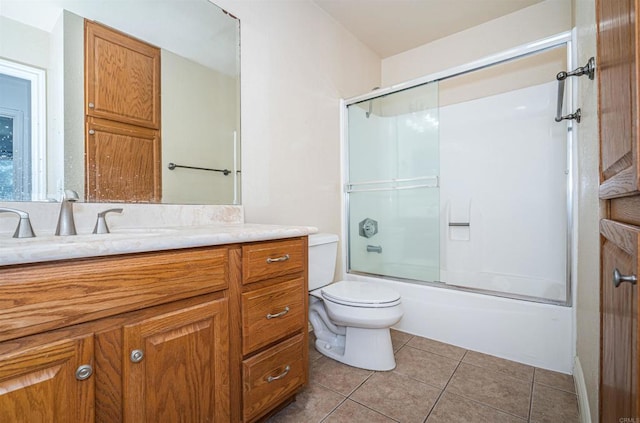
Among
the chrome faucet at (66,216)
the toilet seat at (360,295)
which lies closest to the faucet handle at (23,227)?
the chrome faucet at (66,216)

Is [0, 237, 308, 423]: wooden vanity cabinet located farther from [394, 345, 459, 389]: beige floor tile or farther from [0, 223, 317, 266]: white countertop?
[394, 345, 459, 389]: beige floor tile

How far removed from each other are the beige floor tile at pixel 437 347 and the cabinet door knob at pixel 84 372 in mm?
1689

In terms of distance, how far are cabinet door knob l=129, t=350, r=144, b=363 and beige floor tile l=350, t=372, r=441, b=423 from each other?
970mm

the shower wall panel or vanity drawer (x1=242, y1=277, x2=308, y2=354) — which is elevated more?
the shower wall panel

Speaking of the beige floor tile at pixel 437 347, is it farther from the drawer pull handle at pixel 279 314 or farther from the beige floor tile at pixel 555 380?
the drawer pull handle at pixel 279 314

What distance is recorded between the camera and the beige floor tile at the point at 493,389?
1.29 m

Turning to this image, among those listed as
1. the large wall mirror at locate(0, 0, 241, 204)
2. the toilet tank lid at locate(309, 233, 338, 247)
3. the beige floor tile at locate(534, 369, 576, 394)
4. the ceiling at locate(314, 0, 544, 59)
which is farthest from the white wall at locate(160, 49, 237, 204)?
the beige floor tile at locate(534, 369, 576, 394)

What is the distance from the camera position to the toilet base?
1.58m

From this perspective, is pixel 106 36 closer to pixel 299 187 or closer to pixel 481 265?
pixel 299 187

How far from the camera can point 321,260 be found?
177cm

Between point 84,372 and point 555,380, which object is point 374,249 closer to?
point 555,380

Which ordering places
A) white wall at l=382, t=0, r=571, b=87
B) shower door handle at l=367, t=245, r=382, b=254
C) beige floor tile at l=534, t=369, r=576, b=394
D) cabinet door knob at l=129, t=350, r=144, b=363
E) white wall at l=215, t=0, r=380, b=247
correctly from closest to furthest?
cabinet door knob at l=129, t=350, r=144, b=363
beige floor tile at l=534, t=369, r=576, b=394
white wall at l=215, t=0, r=380, b=247
white wall at l=382, t=0, r=571, b=87
shower door handle at l=367, t=245, r=382, b=254

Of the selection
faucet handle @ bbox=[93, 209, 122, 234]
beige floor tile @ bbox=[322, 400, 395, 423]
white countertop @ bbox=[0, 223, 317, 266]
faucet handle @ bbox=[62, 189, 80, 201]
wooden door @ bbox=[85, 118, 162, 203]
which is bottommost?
beige floor tile @ bbox=[322, 400, 395, 423]

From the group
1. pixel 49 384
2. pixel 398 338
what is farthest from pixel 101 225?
pixel 398 338
